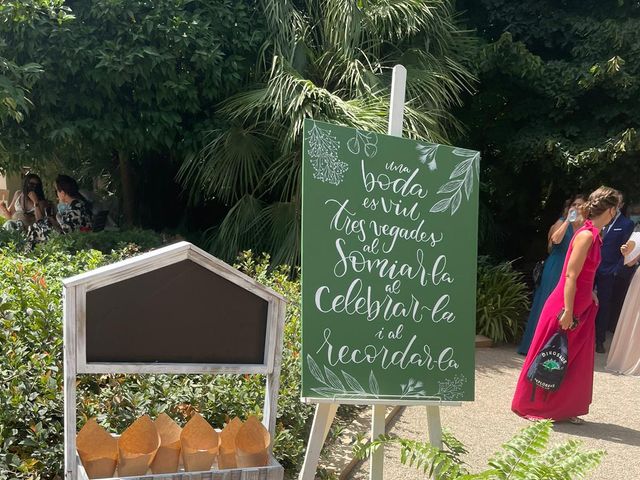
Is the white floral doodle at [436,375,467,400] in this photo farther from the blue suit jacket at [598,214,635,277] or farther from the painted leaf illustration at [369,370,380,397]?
the blue suit jacket at [598,214,635,277]

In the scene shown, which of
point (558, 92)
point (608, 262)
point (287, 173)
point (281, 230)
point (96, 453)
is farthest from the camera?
point (558, 92)

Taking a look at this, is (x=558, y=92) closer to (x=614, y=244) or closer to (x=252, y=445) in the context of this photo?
(x=614, y=244)

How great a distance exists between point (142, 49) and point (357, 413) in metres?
4.66

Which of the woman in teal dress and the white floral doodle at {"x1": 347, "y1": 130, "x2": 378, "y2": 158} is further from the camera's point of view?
the woman in teal dress

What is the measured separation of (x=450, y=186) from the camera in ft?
10.3

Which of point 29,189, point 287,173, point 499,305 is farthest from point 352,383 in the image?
point 29,189

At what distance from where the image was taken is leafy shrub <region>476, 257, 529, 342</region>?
25.5 feet

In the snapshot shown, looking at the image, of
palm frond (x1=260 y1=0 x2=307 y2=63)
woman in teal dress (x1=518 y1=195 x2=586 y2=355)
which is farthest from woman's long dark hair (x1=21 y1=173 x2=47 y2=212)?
woman in teal dress (x1=518 y1=195 x2=586 y2=355)

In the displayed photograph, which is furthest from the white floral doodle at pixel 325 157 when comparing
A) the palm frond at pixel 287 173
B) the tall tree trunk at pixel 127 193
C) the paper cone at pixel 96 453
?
the tall tree trunk at pixel 127 193

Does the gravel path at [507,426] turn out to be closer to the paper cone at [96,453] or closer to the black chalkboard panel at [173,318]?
the black chalkboard panel at [173,318]

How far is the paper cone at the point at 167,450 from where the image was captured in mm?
2438

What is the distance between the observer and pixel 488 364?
688cm

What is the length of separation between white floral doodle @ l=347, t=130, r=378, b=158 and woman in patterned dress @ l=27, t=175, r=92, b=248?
241 inches

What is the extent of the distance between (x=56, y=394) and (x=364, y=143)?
191 centimetres
